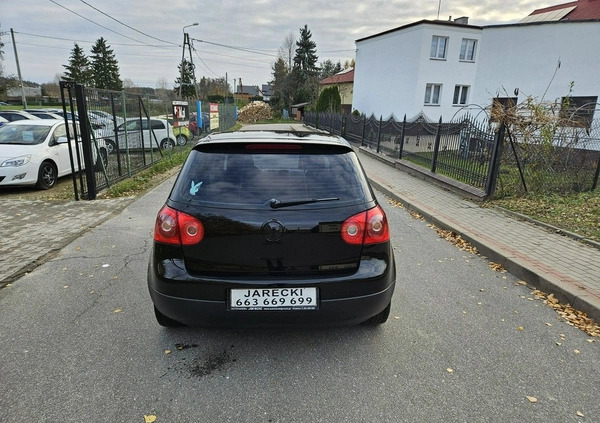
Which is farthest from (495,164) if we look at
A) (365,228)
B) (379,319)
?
(365,228)

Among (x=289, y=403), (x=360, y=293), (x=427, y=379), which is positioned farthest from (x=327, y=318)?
(x=427, y=379)

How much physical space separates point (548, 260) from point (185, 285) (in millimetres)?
4432

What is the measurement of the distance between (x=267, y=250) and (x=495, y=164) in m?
6.88

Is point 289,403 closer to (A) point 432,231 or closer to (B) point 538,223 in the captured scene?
(A) point 432,231

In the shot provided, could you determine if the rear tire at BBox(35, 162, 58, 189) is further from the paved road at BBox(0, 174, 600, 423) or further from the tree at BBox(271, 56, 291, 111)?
the tree at BBox(271, 56, 291, 111)

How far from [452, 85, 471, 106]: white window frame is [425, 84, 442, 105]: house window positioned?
141cm

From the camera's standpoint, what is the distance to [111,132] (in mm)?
8852

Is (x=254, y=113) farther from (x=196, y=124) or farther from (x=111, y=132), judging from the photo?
(x=111, y=132)

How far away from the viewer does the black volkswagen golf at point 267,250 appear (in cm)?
241

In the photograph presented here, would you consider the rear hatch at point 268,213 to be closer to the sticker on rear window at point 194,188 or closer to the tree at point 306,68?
the sticker on rear window at point 194,188

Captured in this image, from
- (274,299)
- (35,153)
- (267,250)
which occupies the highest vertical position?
(267,250)

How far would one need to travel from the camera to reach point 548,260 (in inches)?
179

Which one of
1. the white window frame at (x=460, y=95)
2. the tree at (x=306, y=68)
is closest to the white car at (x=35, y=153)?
the white window frame at (x=460, y=95)

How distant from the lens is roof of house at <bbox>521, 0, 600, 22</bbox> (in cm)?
1880
